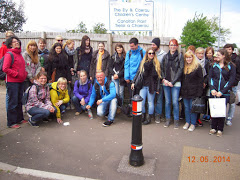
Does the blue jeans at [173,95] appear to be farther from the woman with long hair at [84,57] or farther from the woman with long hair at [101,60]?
the woman with long hair at [84,57]

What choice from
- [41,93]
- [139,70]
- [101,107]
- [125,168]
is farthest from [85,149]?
[139,70]

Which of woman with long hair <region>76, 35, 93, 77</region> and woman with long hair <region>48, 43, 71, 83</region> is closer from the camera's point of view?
woman with long hair <region>48, 43, 71, 83</region>

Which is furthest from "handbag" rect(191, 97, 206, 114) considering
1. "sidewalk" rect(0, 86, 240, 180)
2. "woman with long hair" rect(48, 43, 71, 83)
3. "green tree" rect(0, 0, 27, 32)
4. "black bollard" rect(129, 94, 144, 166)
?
"green tree" rect(0, 0, 27, 32)

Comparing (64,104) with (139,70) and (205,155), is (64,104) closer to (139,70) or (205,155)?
(139,70)

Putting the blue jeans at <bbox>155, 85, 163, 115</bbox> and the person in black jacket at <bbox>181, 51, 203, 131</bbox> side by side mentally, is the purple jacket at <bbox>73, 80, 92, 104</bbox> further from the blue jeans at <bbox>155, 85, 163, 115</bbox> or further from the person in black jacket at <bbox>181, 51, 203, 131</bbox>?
the person in black jacket at <bbox>181, 51, 203, 131</bbox>

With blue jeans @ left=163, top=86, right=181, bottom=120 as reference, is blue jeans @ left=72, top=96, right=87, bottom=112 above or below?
below

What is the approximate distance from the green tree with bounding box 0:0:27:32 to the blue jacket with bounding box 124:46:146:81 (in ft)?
55.1

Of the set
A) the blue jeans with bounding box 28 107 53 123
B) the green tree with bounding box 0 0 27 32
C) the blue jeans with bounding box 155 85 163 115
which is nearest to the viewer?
the blue jeans with bounding box 28 107 53 123

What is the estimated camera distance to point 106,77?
5.64 meters

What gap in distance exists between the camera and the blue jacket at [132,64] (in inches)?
209

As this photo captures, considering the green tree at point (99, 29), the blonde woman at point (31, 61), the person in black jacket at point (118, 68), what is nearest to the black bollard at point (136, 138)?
the person in black jacket at point (118, 68)

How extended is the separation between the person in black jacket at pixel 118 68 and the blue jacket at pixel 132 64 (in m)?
0.27

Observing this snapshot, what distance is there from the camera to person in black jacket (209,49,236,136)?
4.50 meters
